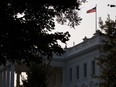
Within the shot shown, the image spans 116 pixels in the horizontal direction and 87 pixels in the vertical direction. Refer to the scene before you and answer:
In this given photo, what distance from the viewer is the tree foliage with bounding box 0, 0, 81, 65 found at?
1107 centimetres

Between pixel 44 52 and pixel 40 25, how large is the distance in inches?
33.9

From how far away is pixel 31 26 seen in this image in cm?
1146

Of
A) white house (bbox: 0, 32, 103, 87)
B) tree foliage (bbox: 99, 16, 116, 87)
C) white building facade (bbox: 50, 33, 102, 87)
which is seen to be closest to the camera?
tree foliage (bbox: 99, 16, 116, 87)

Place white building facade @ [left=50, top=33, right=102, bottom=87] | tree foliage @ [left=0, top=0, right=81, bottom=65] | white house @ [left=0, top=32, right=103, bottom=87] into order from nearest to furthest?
tree foliage @ [left=0, top=0, right=81, bottom=65] < white building facade @ [left=50, top=33, right=102, bottom=87] < white house @ [left=0, top=32, right=103, bottom=87]

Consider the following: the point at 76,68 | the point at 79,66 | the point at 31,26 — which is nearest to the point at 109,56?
the point at 31,26

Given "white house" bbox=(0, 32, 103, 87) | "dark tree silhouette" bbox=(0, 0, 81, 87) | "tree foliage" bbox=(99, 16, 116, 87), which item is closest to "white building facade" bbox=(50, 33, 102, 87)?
"white house" bbox=(0, 32, 103, 87)

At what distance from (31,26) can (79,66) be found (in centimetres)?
4647

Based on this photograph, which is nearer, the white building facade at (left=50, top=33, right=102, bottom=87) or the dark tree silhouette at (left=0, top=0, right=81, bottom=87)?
the dark tree silhouette at (left=0, top=0, right=81, bottom=87)

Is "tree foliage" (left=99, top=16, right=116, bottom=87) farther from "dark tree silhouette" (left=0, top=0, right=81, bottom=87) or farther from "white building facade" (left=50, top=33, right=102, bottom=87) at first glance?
"white building facade" (left=50, top=33, right=102, bottom=87)

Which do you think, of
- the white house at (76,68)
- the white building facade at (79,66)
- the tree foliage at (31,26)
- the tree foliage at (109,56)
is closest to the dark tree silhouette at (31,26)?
the tree foliage at (31,26)

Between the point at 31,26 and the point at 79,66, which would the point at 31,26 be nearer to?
the point at 31,26

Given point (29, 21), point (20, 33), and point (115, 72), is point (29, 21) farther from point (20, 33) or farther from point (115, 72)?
point (115, 72)

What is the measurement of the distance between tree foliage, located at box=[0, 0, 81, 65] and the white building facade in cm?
3245

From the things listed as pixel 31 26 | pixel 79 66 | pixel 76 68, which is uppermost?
pixel 79 66
